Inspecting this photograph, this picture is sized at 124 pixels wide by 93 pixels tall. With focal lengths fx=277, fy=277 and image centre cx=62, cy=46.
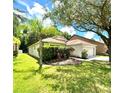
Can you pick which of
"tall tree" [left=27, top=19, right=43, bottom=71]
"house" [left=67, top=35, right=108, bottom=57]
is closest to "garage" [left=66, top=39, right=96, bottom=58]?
"house" [left=67, top=35, right=108, bottom=57]

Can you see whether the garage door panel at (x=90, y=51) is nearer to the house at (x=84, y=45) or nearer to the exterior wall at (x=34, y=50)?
the house at (x=84, y=45)

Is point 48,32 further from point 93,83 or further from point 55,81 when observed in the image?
point 93,83

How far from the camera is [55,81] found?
6.11 ft

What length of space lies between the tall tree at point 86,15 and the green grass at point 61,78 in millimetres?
181

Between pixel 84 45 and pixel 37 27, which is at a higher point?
pixel 37 27

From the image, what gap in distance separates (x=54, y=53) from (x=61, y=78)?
18 cm

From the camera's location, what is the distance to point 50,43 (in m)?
1.88

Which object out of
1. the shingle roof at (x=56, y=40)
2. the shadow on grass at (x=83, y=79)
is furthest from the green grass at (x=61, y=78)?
the shingle roof at (x=56, y=40)

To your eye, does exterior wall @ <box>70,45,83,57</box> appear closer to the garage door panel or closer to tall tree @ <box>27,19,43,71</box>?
the garage door panel

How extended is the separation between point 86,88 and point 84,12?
506 mm

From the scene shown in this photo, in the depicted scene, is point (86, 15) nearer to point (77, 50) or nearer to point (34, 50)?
point (77, 50)

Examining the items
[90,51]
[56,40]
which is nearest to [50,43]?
[56,40]

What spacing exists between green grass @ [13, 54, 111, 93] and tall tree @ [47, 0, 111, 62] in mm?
181
